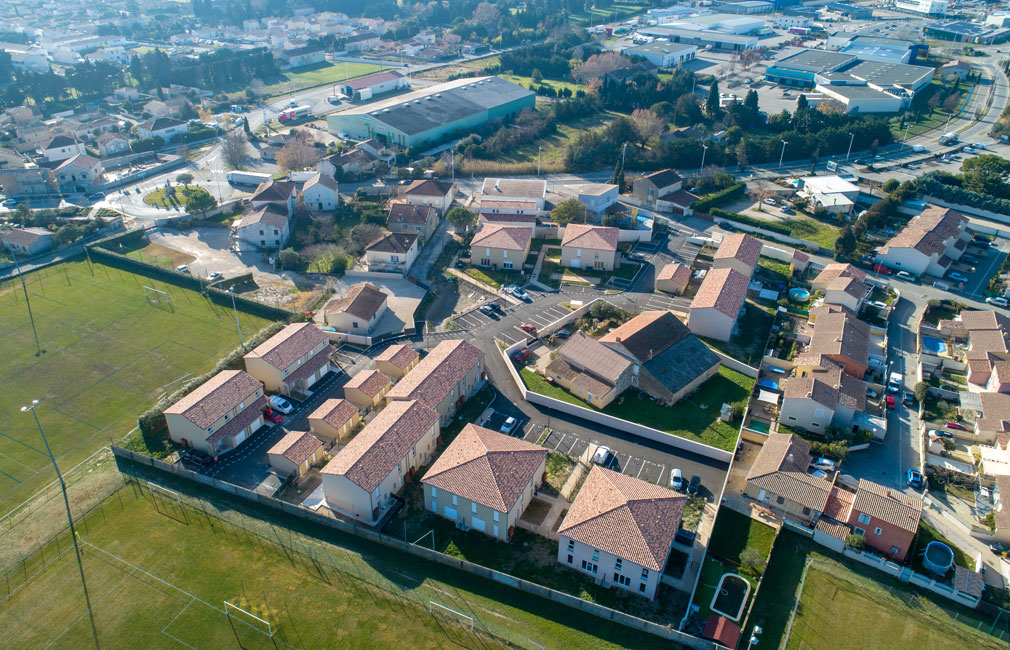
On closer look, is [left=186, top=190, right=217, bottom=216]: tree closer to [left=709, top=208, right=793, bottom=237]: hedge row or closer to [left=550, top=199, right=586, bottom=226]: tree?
[left=550, top=199, right=586, bottom=226]: tree

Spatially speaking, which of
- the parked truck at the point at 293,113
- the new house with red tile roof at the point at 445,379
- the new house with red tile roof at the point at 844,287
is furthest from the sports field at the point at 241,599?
the parked truck at the point at 293,113

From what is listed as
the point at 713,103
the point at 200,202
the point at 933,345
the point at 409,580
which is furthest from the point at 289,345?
the point at 713,103

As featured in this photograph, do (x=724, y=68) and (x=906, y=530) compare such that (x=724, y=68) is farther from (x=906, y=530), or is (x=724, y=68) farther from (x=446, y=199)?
(x=906, y=530)

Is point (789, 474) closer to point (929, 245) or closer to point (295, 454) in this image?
point (295, 454)

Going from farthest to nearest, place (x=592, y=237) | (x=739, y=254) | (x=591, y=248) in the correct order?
1. (x=592, y=237)
2. (x=591, y=248)
3. (x=739, y=254)

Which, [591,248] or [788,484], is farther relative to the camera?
[591,248]

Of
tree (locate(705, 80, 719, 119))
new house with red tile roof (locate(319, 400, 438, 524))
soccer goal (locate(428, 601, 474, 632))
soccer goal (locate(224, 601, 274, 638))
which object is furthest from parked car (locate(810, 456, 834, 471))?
tree (locate(705, 80, 719, 119))

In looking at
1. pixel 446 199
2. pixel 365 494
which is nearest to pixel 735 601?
pixel 365 494
